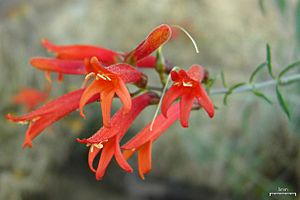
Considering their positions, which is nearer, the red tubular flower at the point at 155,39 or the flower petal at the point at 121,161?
the flower petal at the point at 121,161

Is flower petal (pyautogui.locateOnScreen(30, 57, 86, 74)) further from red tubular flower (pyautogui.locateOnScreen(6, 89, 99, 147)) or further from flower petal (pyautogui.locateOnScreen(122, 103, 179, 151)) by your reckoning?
flower petal (pyautogui.locateOnScreen(122, 103, 179, 151))

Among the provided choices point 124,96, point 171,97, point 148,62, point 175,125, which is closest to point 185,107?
point 171,97

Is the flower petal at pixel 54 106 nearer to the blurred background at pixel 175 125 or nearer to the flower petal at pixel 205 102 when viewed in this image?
the flower petal at pixel 205 102

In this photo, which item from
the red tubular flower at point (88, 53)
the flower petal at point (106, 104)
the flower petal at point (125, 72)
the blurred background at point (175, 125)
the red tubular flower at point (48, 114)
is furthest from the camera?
the blurred background at point (175, 125)

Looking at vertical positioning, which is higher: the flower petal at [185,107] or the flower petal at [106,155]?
the flower petal at [185,107]

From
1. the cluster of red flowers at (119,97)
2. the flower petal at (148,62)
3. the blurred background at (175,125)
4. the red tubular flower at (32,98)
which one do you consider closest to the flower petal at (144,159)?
the cluster of red flowers at (119,97)

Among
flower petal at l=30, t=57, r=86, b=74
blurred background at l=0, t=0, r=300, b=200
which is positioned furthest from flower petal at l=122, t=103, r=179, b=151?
blurred background at l=0, t=0, r=300, b=200

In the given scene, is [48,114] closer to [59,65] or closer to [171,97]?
[59,65]

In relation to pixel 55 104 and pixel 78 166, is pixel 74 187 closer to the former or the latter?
pixel 78 166
